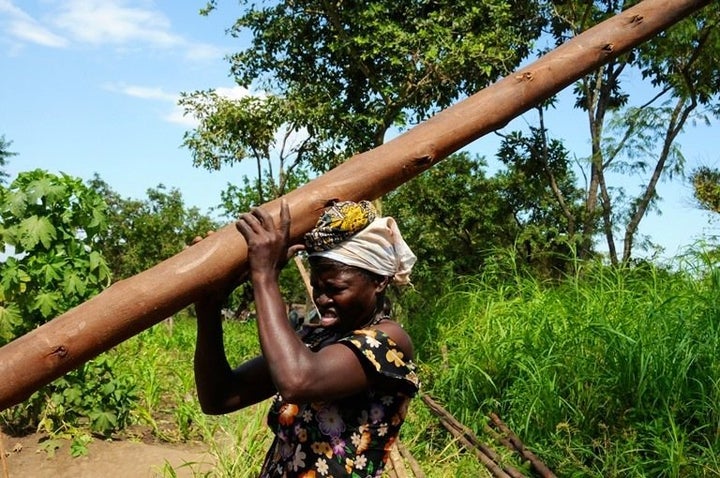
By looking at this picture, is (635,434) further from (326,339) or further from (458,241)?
(458,241)

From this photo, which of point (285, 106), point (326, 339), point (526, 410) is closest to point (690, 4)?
point (326, 339)

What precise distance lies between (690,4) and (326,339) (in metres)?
1.63

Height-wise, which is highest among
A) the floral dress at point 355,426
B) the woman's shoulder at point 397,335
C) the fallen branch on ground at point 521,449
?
the woman's shoulder at point 397,335

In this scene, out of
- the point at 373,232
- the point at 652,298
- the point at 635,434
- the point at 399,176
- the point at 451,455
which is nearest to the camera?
the point at 373,232

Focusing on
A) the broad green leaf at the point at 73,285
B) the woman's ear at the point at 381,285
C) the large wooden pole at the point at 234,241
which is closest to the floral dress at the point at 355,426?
the woman's ear at the point at 381,285

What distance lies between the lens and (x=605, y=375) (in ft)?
16.1

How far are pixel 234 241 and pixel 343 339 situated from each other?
0.33 metres

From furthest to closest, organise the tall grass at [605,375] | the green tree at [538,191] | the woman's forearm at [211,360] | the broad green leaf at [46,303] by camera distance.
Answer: the green tree at [538,191] → the broad green leaf at [46,303] → the tall grass at [605,375] → the woman's forearm at [211,360]

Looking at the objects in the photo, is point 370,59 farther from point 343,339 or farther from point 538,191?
point 343,339

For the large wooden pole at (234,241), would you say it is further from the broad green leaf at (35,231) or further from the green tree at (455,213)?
the green tree at (455,213)

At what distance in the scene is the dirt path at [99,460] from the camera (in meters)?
4.97

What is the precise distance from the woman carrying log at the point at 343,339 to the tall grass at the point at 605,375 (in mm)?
2918

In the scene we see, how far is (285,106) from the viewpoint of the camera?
10.5 metres

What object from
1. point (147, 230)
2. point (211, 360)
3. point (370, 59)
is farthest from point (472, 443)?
point (147, 230)
